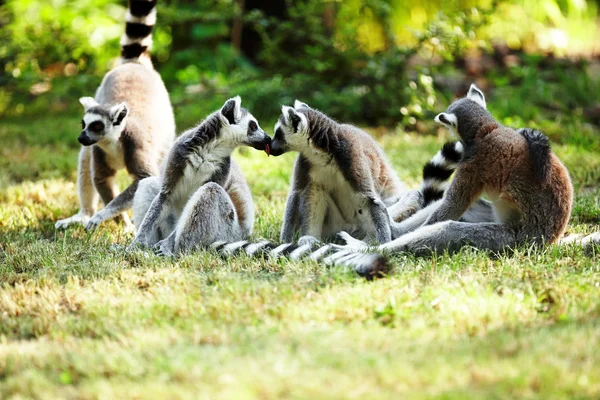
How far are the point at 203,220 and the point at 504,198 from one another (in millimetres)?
1878

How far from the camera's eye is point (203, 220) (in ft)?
15.4

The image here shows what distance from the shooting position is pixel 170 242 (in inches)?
191

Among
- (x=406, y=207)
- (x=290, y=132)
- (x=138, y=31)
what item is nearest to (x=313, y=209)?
(x=290, y=132)

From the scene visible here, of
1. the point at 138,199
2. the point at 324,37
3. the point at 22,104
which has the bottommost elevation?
the point at 22,104

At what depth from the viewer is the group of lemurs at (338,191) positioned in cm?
450

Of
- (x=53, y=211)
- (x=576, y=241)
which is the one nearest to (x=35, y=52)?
(x=53, y=211)

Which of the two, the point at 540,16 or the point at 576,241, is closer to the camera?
the point at 576,241

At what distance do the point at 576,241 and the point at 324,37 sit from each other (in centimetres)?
566

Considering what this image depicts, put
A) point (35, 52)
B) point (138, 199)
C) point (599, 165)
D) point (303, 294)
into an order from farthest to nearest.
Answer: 1. point (35, 52)
2. point (599, 165)
3. point (138, 199)
4. point (303, 294)

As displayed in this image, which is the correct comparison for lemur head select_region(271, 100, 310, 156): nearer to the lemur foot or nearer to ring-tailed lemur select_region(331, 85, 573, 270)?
ring-tailed lemur select_region(331, 85, 573, 270)

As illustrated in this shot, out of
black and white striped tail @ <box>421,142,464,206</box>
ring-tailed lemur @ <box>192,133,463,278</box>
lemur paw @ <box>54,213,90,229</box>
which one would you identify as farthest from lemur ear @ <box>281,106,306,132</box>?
lemur paw @ <box>54,213,90,229</box>

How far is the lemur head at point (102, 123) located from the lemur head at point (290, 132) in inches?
59.4

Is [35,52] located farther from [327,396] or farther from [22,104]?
[327,396]

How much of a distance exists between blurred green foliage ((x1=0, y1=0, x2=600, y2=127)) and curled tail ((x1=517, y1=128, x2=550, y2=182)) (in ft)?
12.6
